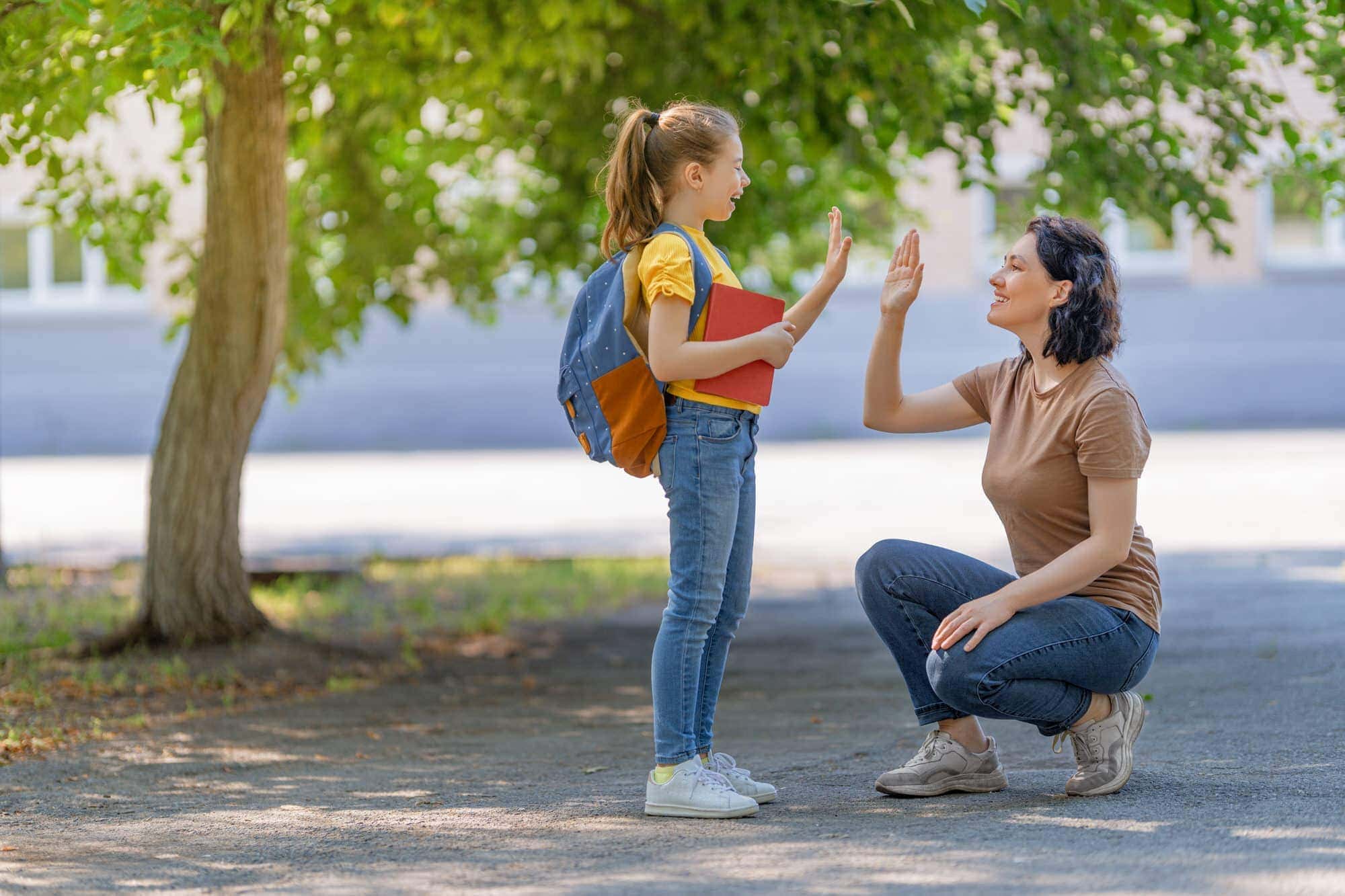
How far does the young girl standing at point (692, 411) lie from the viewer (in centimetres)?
354

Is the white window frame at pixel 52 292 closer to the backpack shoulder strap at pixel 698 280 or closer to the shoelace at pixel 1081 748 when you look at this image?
the backpack shoulder strap at pixel 698 280

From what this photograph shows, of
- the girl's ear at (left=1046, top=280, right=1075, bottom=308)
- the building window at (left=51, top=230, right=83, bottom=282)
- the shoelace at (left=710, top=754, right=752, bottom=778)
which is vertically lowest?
the shoelace at (left=710, top=754, right=752, bottom=778)

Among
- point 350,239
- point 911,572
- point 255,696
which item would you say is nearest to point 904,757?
point 911,572

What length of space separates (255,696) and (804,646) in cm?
256

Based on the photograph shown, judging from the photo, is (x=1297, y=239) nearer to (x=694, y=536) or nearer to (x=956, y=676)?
(x=956, y=676)

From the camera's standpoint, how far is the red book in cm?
358

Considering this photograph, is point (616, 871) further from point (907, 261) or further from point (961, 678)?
point (907, 261)

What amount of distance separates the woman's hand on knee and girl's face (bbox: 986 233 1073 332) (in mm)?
667

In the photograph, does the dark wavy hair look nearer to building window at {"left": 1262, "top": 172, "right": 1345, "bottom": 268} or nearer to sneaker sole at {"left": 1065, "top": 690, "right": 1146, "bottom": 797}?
sneaker sole at {"left": 1065, "top": 690, "right": 1146, "bottom": 797}

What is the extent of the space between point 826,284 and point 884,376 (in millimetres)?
447

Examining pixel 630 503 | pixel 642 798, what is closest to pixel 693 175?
pixel 642 798

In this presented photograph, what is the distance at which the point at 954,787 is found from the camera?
12.6ft

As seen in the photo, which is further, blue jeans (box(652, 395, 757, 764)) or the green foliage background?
the green foliage background

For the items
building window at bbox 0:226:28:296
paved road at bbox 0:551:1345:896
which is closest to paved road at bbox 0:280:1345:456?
building window at bbox 0:226:28:296
